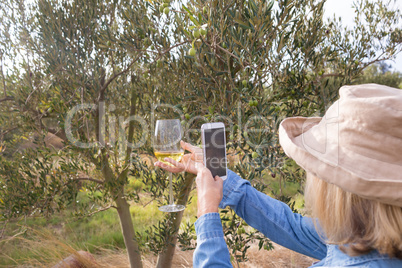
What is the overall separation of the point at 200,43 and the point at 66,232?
6242 millimetres

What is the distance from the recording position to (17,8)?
141 inches

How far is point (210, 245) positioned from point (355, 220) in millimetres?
618

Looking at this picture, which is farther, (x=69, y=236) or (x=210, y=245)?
(x=69, y=236)

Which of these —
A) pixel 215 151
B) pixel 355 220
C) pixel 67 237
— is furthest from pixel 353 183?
pixel 67 237

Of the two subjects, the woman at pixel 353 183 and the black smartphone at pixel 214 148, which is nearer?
the woman at pixel 353 183

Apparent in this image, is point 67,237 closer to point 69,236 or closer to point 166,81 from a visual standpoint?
point 69,236

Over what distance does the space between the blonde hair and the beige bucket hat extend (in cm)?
9

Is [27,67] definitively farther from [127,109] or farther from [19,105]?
[127,109]

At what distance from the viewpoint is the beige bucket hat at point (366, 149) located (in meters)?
1.12

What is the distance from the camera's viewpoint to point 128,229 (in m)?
4.28

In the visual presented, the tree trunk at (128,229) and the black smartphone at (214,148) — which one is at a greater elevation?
the black smartphone at (214,148)

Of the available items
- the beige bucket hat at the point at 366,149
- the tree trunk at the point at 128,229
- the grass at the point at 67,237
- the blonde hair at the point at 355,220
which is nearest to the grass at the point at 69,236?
the grass at the point at 67,237

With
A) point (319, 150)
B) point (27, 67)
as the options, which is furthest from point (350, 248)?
point (27, 67)

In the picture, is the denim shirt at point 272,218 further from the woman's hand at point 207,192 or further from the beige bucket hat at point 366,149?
the beige bucket hat at point 366,149
